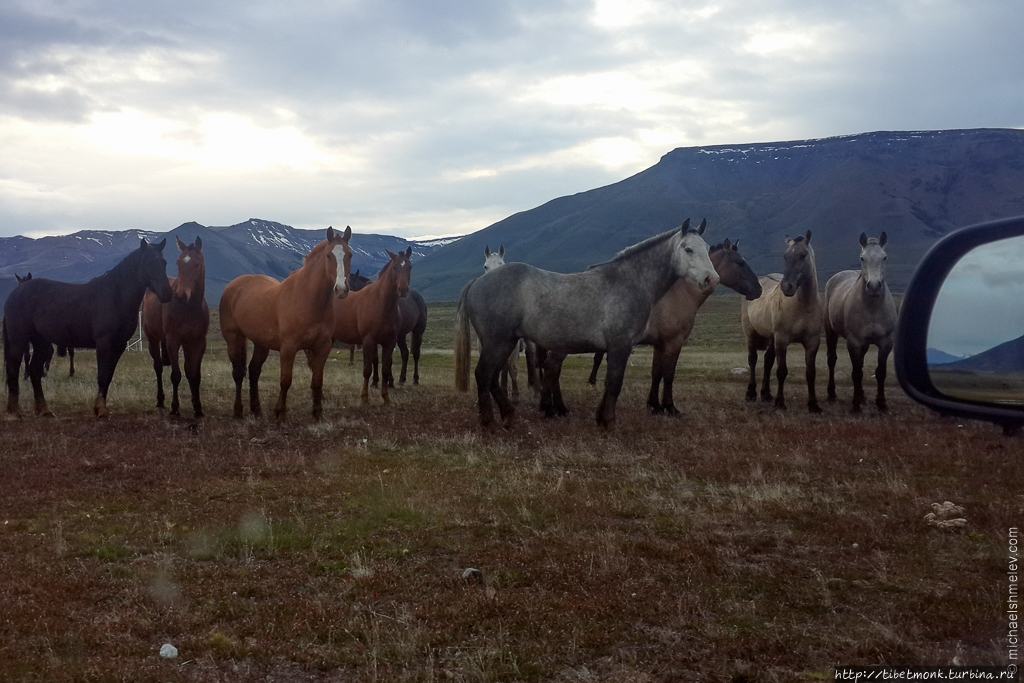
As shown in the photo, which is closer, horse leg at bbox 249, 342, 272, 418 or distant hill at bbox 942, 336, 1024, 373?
distant hill at bbox 942, 336, 1024, 373

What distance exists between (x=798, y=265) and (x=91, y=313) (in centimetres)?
1286

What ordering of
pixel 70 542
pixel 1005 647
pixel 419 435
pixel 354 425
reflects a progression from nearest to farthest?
1. pixel 1005 647
2. pixel 70 542
3. pixel 419 435
4. pixel 354 425

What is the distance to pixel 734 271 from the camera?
14.8 m

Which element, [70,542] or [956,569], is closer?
[956,569]

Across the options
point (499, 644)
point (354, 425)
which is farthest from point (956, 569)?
point (354, 425)

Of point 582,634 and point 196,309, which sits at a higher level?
point 196,309

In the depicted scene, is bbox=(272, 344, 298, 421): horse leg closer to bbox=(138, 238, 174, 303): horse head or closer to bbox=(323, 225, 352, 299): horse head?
bbox=(323, 225, 352, 299): horse head

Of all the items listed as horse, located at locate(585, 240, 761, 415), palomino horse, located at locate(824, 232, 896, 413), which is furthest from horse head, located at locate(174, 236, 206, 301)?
palomino horse, located at locate(824, 232, 896, 413)

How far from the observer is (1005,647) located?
3904 mm

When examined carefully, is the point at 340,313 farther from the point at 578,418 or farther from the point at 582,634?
the point at 582,634

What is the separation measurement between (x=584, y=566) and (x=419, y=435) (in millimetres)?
6229

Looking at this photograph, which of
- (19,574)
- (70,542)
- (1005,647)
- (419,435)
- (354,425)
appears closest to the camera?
(1005,647)

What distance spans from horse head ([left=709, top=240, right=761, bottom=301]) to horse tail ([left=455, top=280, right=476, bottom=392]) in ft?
A: 17.4

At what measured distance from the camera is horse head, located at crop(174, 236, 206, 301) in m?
12.4
